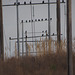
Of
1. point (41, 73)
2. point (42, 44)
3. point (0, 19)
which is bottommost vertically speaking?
point (41, 73)

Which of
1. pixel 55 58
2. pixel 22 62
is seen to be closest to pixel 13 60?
pixel 22 62

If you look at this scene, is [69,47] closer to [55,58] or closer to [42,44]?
[55,58]

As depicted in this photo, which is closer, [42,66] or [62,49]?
[42,66]

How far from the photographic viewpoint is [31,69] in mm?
3955

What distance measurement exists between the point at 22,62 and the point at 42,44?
998 millimetres

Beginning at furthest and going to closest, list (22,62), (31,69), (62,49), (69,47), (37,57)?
(62,49), (37,57), (22,62), (31,69), (69,47)

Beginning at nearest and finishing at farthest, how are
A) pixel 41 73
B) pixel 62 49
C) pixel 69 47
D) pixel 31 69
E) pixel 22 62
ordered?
1. pixel 69 47
2. pixel 41 73
3. pixel 31 69
4. pixel 22 62
5. pixel 62 49

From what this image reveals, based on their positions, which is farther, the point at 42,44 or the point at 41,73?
the point at 42,44

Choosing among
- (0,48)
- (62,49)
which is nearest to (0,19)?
(0,48)

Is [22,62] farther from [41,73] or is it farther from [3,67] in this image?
[41,73]

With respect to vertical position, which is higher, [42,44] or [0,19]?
[0,19]

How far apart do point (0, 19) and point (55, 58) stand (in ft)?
5.61

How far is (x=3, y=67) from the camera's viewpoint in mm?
4043

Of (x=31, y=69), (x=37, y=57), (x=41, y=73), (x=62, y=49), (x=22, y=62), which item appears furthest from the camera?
(x=62, y=49)
